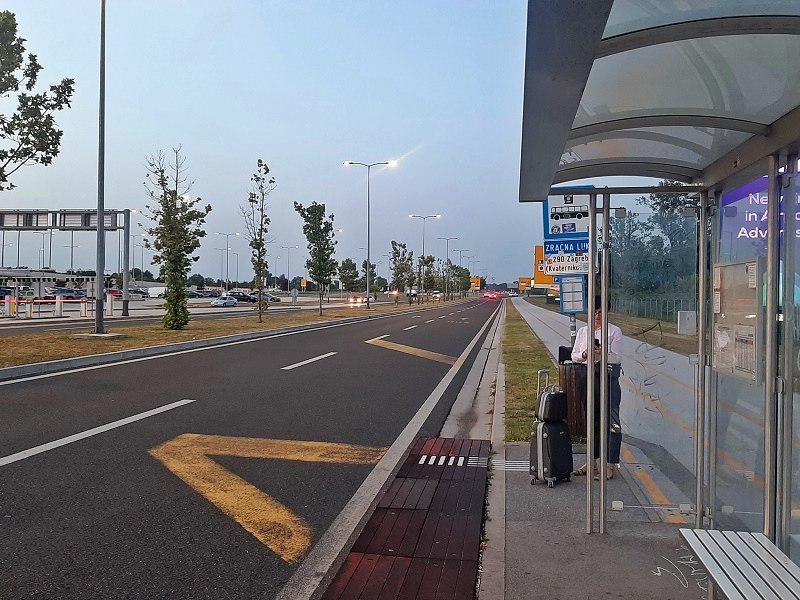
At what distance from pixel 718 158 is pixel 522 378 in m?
8.43

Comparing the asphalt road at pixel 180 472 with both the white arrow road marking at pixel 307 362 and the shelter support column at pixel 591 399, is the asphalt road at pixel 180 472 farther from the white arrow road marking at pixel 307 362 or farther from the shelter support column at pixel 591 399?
the shelter support column at pixel 591 399

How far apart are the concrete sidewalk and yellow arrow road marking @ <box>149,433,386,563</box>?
4.45 ft

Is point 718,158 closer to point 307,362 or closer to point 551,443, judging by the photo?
point 551,443

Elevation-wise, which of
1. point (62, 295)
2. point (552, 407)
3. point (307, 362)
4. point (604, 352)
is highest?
point (62, 295)

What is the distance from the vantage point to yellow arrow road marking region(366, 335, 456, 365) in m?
17.2

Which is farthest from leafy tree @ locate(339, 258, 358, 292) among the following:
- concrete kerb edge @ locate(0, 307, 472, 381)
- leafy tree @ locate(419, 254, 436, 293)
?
concrete kerb edge @ locate(0, 307, 472, 381)

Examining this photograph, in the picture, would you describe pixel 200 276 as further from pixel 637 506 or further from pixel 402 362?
pixel 637 506

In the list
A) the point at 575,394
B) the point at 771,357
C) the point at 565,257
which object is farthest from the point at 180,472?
the point at 565,257

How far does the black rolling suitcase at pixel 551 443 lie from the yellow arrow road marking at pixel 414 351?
10.5m

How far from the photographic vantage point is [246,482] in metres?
6.04

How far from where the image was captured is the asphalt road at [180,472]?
4148 mm

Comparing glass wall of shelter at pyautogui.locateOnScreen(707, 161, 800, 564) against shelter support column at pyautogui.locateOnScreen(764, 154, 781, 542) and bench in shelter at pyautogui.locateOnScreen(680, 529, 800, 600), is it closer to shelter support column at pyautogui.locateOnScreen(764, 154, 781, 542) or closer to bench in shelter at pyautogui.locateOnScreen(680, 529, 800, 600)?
shelter support column at pyautogui.locateOnScreen(764, 154, 781, 542)

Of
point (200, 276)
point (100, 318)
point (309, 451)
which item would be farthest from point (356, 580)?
point (200, 276)

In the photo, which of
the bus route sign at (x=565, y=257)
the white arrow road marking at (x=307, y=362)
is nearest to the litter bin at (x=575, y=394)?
the bus route sign at (x=565, y=257)
